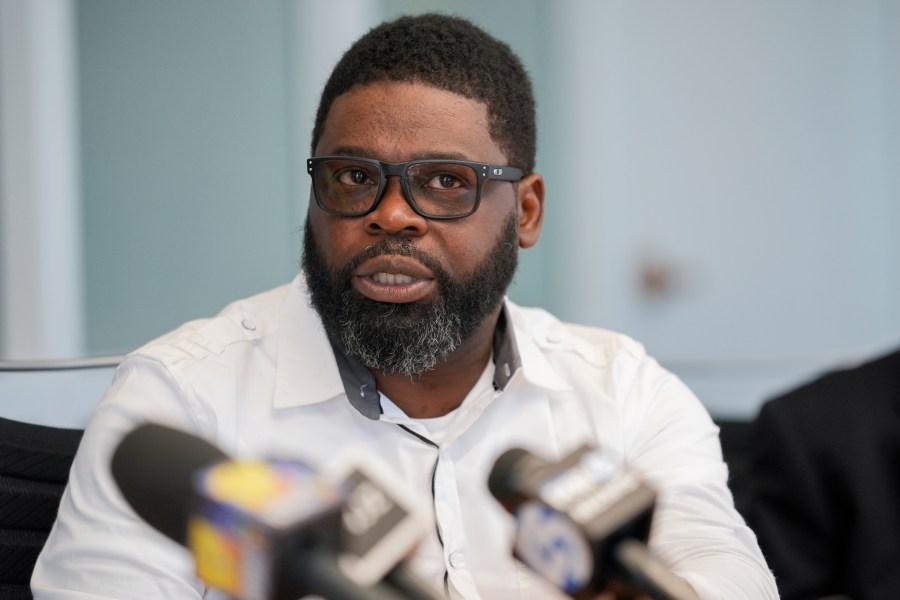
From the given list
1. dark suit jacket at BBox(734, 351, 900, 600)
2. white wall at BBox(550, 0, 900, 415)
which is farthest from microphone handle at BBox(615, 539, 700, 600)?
white wall at BBox(550, 0, 900, 415)

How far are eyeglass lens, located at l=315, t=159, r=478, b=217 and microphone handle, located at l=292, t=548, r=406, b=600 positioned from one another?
92cm

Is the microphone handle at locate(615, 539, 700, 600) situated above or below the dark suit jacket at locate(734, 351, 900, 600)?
above

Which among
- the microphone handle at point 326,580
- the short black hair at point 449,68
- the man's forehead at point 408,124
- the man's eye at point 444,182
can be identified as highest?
the short black hair at point 449,68

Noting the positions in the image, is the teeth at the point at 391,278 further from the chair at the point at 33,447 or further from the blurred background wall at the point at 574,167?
the blurred background wall at the point at 574,167

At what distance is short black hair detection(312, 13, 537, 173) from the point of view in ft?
4.92

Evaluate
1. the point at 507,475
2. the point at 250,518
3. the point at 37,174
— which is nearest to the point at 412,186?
the point at 507,475

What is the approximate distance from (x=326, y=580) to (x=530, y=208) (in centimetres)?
125

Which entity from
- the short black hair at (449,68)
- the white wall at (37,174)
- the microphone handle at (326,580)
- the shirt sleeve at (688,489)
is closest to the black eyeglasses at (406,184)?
the short black hair at (449,68)

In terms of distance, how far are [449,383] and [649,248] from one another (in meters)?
1.98

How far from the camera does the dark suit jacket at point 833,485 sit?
3.76ft

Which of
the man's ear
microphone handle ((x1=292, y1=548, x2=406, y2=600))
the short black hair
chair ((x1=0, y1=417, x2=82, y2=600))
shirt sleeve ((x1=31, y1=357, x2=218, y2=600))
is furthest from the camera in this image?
the man's ear

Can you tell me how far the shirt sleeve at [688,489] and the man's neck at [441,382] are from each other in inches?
9.5

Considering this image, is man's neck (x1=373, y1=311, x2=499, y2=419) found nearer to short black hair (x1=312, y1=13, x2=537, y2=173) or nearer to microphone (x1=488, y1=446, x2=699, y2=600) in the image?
short black hair (x1=312, y1=13, x2=537, y2=173)

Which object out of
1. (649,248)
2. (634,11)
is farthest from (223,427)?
(634,11)
